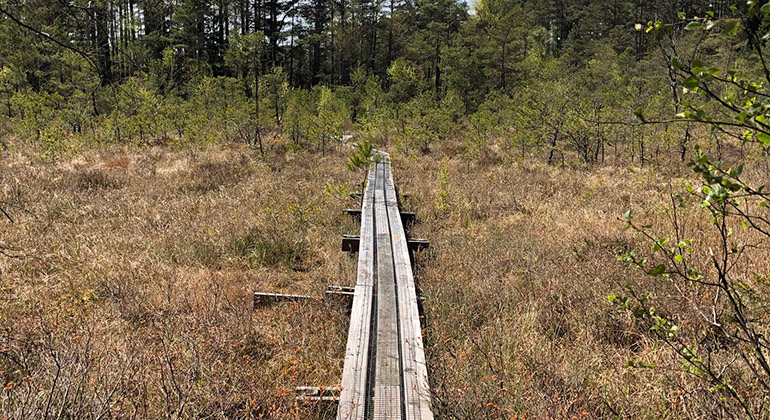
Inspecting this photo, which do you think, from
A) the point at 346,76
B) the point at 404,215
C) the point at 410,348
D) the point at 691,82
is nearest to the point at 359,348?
the point at 410,348

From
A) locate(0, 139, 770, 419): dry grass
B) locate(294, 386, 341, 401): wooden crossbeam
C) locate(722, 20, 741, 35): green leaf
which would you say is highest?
locate(722, 20, 741, 35): green leaf

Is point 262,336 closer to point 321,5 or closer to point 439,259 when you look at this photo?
point 439,259

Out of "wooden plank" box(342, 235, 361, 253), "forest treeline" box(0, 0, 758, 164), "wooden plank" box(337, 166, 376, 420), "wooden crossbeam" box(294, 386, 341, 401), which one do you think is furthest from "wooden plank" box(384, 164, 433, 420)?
"forest treeline" box(0, 0, 758, 164)

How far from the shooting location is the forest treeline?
4218mm

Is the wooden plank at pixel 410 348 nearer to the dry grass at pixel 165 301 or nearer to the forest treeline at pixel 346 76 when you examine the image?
the dry grass at pixel 165 301

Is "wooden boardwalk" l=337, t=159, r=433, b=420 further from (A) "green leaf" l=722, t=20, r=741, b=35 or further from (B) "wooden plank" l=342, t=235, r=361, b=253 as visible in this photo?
(A) "green leaf" l=722, t=20, r=741, b=35

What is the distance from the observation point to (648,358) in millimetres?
3016

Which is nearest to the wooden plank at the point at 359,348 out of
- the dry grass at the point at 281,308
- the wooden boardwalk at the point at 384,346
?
the wooden boardwalk at the point at 384,346

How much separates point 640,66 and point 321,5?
2663cm

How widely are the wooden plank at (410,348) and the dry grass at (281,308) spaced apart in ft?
0.41

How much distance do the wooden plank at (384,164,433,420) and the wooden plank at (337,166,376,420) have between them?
25 cm

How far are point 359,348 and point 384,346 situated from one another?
0.20 meters

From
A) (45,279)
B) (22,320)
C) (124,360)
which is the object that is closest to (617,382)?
(124,360)

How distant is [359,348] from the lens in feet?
9.43
